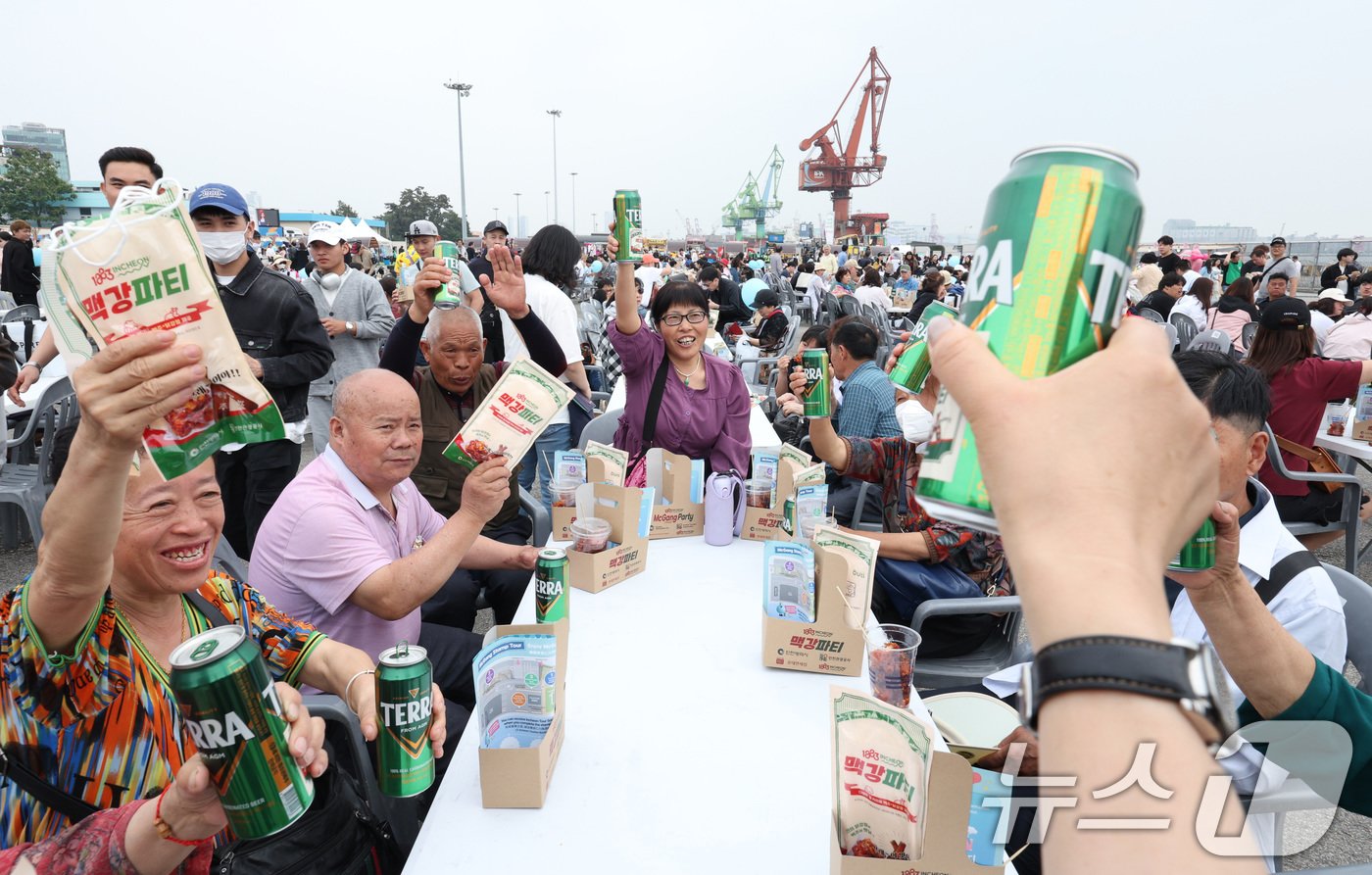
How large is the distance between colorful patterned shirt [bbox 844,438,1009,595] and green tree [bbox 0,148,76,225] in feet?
180

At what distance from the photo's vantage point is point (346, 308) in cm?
496

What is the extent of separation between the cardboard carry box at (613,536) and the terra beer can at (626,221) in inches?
38.7

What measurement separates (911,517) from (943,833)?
180cm

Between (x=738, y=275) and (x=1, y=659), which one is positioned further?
(x=738, y=275)

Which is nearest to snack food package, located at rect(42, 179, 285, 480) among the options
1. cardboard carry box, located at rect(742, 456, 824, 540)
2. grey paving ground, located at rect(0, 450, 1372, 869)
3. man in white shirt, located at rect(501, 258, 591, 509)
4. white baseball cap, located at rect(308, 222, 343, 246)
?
cardboard carry box, located at rect(742, 456, 824, 540)

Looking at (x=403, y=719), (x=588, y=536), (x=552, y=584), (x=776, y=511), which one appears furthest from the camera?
(x=776, y=511)

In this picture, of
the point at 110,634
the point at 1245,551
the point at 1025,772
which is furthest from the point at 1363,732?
the point at 110,634

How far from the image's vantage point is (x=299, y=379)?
10.5ft

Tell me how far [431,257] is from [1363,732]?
9.49 ft

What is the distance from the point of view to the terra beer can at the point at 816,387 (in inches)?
95.7

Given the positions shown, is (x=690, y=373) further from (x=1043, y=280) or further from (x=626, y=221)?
(x=1043, y=280)

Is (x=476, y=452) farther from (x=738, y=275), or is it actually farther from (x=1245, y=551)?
(x=738, y=275)

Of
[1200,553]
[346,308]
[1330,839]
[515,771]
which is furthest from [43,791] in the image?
[346,308]

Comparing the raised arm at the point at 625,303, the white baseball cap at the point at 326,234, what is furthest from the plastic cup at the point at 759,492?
the white baseball cap at the point at 326,234
